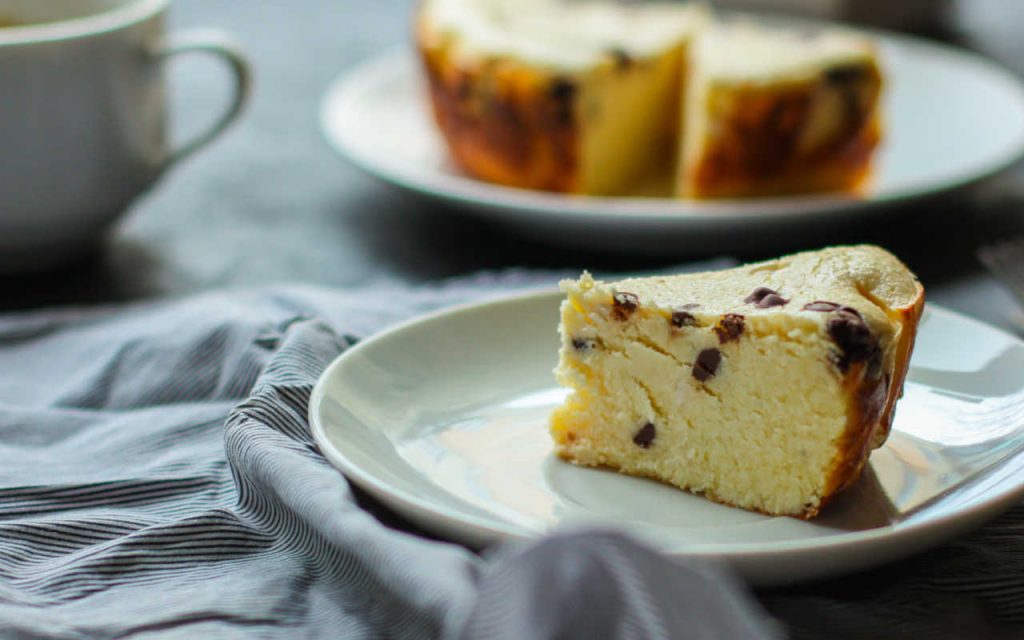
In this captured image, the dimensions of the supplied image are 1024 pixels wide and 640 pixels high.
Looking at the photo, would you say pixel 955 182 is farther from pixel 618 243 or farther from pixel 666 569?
pixel 666 569

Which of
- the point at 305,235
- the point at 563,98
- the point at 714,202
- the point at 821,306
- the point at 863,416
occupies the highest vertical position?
the point at 821,306

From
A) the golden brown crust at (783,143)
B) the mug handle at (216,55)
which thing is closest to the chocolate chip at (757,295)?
the golden brown crust at (783,143)

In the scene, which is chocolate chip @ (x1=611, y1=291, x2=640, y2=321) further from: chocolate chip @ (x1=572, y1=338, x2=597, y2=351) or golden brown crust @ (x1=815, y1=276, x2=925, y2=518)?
golden brown crust @ (x1=815, y1=276, x2=925, y2=518)

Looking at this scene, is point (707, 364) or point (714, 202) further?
point (714, 202)

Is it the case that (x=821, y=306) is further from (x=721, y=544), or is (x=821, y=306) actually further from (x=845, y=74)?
(x=845, y=74)

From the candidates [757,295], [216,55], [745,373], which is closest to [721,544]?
[745,373]
